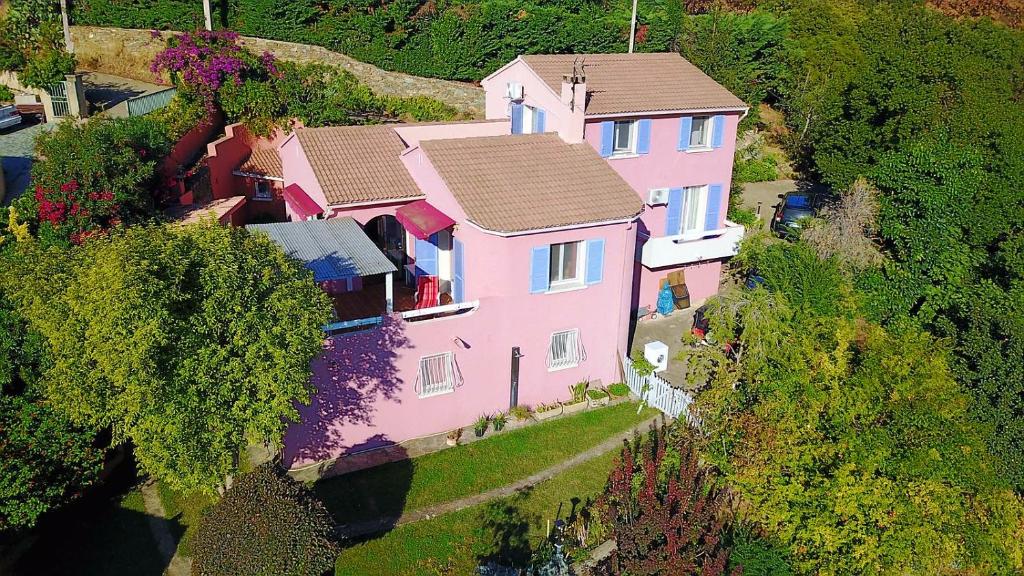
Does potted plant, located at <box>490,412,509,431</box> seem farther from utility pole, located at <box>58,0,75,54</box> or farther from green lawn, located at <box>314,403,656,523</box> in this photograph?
utility pole, located at <box>58,0,75,54</box>

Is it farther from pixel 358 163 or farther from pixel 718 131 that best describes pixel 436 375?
pixel 718 131

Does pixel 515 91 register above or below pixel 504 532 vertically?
above

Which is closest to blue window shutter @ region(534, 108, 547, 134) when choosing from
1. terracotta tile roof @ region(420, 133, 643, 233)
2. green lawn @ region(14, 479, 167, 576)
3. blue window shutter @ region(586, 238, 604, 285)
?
terracotta tile roof @ region(420, 133, 643, 233)

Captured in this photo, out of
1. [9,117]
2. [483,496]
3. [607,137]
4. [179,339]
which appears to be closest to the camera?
[179,339]

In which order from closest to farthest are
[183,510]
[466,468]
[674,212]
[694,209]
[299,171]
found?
1. [183,510]
2. [466,468]
3. [299,171]
4. [674,212]
5. [694,209]

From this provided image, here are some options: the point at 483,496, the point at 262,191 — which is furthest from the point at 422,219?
the point at 262,191

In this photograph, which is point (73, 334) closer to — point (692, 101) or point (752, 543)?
point (752, 543)

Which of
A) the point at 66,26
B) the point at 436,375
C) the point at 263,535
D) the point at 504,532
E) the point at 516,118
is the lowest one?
the point at 504,532
